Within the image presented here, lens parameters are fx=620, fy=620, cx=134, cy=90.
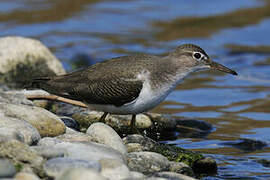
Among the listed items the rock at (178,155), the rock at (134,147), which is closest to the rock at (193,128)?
the rock at (178,155)

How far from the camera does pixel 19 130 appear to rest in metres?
6.86

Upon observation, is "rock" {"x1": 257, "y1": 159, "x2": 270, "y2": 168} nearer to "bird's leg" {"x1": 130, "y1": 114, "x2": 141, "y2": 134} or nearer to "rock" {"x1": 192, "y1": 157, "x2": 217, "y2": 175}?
"rock" {"x1": 192, "y1": 157, "x2": 217, "y2": 175}

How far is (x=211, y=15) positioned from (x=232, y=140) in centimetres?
929

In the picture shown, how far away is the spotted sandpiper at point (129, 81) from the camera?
8.23 meters

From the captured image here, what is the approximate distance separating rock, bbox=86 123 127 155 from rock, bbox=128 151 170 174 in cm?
15

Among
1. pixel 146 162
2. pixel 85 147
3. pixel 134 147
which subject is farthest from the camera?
pixel 134 147

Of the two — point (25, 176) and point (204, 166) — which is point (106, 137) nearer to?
point (204, 166)

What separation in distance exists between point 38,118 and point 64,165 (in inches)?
70.6

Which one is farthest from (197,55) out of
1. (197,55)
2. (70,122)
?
(70,122)

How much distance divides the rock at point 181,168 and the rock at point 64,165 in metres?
1.53

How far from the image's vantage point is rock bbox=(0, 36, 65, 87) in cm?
1184

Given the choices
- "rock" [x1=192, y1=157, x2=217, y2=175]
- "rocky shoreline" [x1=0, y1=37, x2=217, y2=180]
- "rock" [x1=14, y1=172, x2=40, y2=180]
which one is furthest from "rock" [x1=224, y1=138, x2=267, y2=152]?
"rock" [x1=14, y1=172, x2=40, y2=180]

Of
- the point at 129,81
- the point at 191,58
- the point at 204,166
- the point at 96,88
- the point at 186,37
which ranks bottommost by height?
the point at 204,166

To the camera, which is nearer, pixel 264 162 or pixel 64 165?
pixel 64 165
